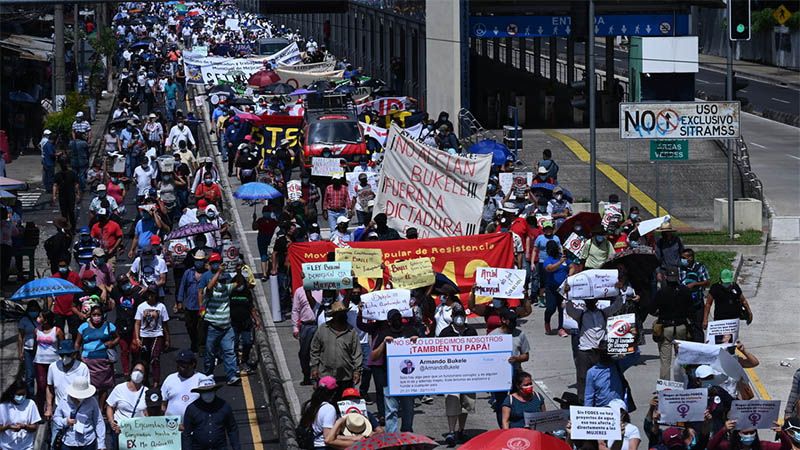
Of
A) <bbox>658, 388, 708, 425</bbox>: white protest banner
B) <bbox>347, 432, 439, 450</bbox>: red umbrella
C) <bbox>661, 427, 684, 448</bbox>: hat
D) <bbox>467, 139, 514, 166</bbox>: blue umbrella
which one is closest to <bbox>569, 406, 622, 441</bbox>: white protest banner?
<bbox>661, 427, 684, 448</bbox>: hat

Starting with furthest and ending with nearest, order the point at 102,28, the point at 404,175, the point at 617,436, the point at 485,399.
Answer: the point at 102,28 < the point at 404,175 < the point at 485,399 < the point at 617,436

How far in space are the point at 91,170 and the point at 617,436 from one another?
915 inches

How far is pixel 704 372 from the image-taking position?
1477cm

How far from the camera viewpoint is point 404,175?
82.2 ft

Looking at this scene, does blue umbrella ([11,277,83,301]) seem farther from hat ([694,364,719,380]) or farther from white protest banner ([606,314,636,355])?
hat ([694,364,719,380])

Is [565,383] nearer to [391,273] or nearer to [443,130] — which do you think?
[391,273]

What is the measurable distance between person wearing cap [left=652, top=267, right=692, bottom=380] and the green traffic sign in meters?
11.9

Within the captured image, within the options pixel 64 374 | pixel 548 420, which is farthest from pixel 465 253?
pixel 548 420

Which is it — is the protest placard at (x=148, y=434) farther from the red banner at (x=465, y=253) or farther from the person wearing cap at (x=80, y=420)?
the red banner at (x=465, y=253)

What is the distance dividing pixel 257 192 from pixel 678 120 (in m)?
7.85

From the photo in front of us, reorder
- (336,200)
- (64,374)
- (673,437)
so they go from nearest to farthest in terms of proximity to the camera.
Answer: (673,437) → (64,374) → (336,200)

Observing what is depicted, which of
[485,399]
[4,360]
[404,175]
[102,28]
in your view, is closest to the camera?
[485,399]

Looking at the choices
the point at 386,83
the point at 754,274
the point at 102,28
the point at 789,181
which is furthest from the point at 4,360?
the point at 102,28

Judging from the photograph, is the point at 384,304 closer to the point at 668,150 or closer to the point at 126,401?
the point at 126,401
